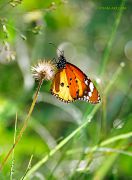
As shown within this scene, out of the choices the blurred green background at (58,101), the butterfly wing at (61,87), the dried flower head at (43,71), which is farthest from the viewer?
the blurred green background at (58,101)

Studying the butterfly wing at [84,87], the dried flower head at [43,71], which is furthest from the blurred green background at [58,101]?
the dried flower head at [43,71]

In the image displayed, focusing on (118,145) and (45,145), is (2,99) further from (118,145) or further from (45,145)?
(118,145)

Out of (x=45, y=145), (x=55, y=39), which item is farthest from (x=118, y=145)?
(x=55, y=39)

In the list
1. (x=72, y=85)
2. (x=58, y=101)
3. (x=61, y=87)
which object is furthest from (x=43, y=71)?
(x=58, y=101)

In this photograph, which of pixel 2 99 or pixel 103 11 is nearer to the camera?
pixel 2 99

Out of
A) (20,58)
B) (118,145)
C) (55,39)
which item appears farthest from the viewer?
(55,39)

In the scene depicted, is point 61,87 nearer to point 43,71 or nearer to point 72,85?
point 72,85

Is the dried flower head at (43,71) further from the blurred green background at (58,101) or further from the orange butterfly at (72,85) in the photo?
the blurred green background at (58,101)
